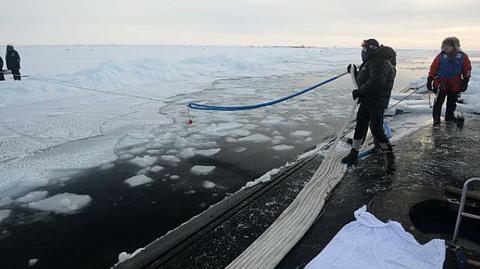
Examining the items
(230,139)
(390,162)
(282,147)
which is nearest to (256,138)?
(230,139)

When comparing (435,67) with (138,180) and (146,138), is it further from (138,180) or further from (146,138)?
(146,138)

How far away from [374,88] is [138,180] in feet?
11.4

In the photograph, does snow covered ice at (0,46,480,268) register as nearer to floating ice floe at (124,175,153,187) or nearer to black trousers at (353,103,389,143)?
floating ice floe at (124,175,153,187)

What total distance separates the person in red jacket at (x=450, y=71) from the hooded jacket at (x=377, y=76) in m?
2.63

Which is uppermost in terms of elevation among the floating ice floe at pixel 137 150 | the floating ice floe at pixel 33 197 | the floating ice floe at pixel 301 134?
the floating ice floe at pixel 301 134

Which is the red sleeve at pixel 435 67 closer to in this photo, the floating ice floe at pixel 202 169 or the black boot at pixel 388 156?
the black boot at pixel 388 156

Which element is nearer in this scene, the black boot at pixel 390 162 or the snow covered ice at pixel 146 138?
the black boot at pixel 390 162

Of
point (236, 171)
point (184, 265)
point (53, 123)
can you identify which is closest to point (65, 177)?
point (236, 171)

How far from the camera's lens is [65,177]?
534cm

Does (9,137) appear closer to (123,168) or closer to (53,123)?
(53,123)

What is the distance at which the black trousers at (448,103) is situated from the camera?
670 cm

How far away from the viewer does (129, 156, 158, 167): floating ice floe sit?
19.1ft

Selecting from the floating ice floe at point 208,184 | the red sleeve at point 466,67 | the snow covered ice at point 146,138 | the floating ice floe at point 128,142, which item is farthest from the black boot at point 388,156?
the floating ice floe at point 128,142

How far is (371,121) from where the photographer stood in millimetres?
4586
